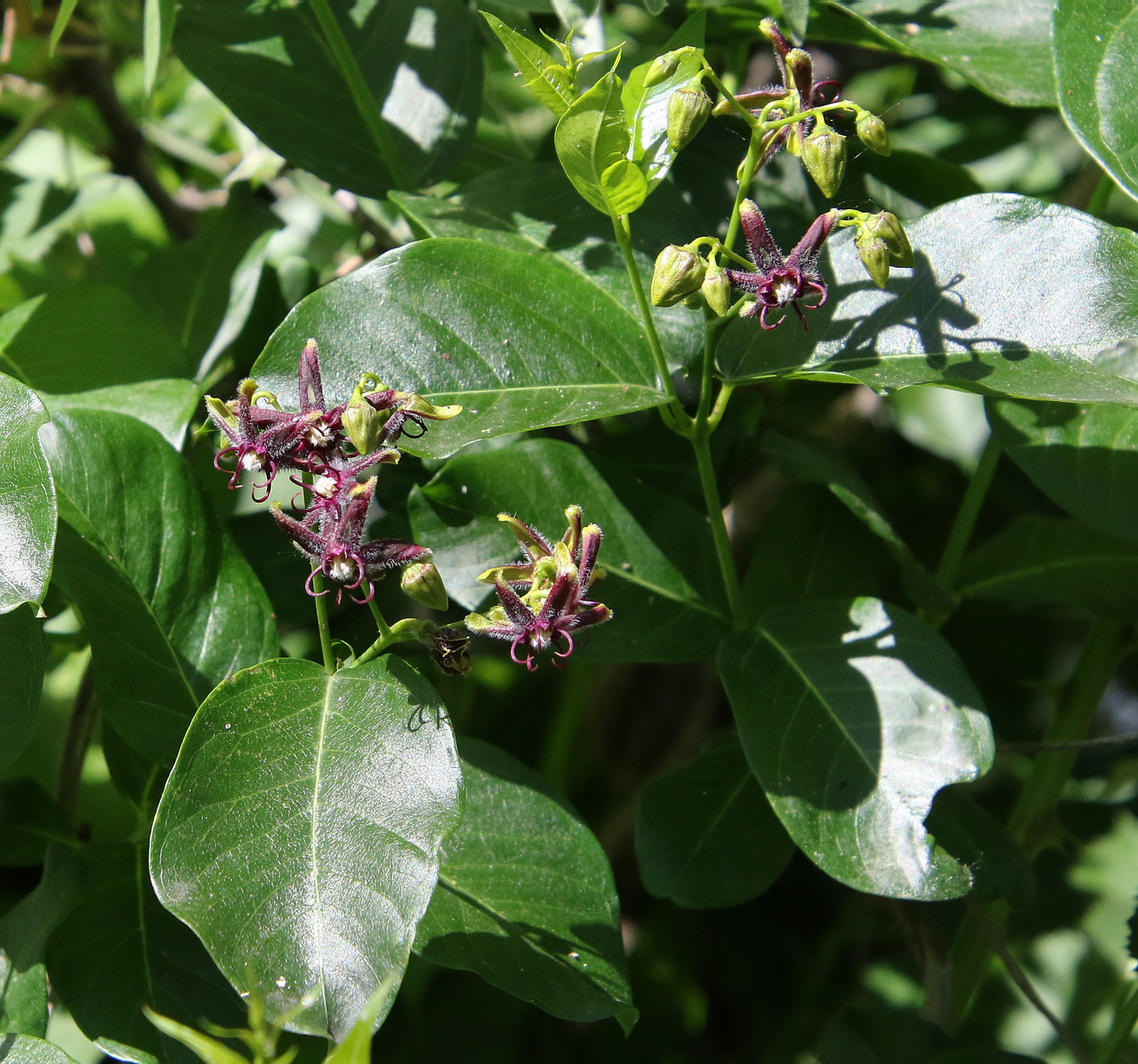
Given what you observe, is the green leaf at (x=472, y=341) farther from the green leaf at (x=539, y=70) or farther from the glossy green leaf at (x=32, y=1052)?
the glossy green leaf at (x=32, y=1052)

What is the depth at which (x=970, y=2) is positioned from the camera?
43.3 inches

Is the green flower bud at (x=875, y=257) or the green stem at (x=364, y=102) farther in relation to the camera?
the green stem at (x=364, y=102)

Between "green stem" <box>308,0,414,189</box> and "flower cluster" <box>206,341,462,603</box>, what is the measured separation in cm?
43

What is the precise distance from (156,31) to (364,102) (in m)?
0.21

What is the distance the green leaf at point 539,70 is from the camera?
736 mm

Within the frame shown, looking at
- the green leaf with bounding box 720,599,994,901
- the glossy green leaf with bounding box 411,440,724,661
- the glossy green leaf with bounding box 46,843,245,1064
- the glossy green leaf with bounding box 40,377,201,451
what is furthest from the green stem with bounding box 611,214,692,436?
the glossy green leaf with bounding box 46,843,245,1064

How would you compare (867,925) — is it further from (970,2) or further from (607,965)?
(970,2)

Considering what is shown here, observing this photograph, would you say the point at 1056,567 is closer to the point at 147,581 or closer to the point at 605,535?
the point at 605,535

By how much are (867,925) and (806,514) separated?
35.7 inches

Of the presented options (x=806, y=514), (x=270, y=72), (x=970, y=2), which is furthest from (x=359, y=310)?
(x=970, y=2)

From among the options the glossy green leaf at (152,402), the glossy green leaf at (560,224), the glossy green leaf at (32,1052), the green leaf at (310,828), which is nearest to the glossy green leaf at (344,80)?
the glossy green leaf at (560,224)

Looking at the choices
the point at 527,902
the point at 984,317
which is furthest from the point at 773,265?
the point at 527,902

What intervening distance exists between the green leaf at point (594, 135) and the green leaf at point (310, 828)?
379 mm

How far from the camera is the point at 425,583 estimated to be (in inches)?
29.0
